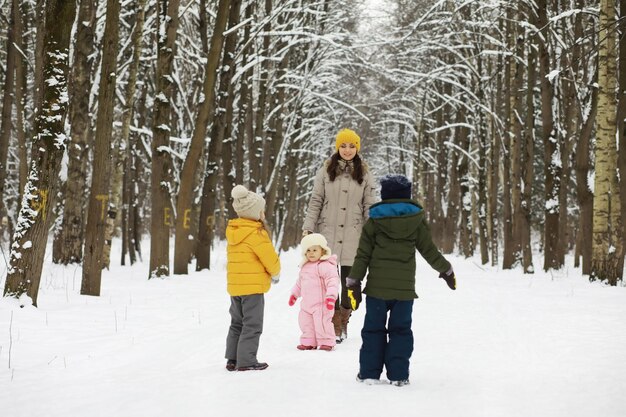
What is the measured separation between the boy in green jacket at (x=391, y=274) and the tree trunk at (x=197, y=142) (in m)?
8.95

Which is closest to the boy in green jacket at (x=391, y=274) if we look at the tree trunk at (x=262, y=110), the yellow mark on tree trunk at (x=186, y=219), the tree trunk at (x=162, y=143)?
the tree trunk at (x=162, y=143)

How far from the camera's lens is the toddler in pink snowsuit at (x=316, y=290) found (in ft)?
19.9

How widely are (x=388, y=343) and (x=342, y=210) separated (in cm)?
A: 213

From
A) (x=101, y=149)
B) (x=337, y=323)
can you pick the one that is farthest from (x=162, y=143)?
(x=337, y=323)

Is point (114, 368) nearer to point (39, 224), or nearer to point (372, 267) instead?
point (372, 267)

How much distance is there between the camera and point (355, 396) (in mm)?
4277

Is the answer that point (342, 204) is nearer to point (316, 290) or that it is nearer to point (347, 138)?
point (347, 138)

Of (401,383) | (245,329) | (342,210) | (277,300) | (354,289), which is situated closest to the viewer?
(401,383)

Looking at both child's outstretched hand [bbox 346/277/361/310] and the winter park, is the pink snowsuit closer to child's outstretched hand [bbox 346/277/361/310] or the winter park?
the winter park

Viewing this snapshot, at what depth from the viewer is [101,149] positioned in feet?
30.0

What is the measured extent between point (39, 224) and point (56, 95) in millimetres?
1572

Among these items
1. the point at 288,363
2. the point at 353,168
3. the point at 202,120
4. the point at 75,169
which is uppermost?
the point at 202,120

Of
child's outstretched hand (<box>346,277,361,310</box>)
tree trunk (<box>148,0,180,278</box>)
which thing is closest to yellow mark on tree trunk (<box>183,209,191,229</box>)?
tree trunk (<box>148,0,180,278</box>)

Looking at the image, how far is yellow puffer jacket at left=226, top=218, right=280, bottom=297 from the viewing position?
17.0 feet
